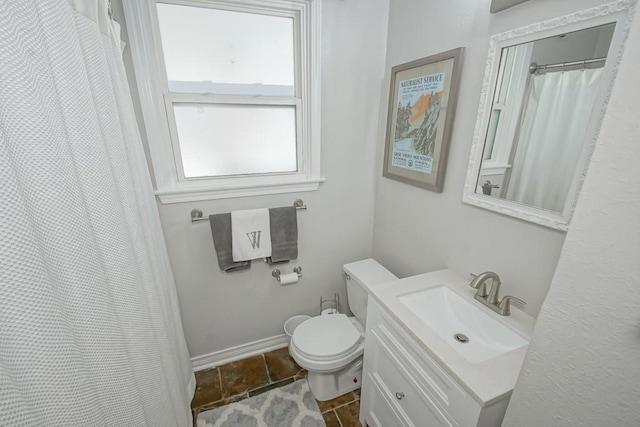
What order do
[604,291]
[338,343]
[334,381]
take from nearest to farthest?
1. [604,291]
2. [338,343]
3. [334,381]

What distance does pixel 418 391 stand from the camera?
0.97m

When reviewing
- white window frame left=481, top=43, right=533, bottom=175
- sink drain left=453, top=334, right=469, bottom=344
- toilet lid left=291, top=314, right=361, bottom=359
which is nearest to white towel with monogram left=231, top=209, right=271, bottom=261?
toilet lid left=291, top=314, right=361, bottom=359

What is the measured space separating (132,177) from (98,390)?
2.24ft

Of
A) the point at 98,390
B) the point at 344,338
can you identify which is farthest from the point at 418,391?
the point at 98,390

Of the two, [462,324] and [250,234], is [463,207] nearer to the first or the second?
[462,324]

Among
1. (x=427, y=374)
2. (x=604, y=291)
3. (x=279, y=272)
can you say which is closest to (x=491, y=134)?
(x=604, y=291)

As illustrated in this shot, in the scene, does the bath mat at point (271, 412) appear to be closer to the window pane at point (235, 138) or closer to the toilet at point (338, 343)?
the toilet at point (338, 343)

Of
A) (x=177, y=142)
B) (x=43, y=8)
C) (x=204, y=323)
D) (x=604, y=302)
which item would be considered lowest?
(x=204, y=323)

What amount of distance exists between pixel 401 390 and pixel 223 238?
1.15 m

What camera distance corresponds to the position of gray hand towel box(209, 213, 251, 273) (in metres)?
1.51

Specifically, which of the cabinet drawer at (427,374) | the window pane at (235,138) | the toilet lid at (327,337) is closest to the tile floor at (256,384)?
the toilet lid at (327,337)

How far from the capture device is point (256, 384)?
5.65 ft

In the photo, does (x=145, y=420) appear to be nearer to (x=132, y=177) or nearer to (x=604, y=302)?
(x=132, y=177)

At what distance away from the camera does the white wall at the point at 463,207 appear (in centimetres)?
96
